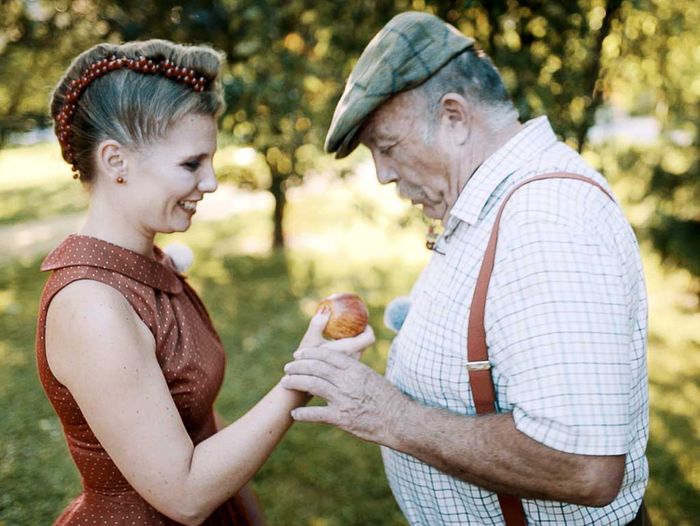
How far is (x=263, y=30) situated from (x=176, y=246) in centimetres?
180

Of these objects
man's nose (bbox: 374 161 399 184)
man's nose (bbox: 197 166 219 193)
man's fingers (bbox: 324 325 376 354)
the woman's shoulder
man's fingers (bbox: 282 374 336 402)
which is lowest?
man's fingers (bbox: 282 374 336 402)

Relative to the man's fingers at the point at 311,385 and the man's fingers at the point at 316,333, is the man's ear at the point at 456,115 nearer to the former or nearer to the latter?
the man's fingers at the point at 316,333

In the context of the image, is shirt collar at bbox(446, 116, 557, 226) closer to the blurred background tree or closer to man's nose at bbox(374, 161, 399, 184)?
man's nose at bbox(374, 161, 399, 184)

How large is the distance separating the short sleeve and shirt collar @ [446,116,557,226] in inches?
11.6

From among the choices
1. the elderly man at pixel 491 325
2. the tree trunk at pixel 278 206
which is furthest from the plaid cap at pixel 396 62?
the tree trunk at pixel 278 206

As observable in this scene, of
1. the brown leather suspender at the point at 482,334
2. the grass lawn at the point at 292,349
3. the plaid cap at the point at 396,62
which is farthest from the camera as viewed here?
the grass lawn at the point at 292,349

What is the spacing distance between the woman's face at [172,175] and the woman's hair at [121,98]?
0.10ft

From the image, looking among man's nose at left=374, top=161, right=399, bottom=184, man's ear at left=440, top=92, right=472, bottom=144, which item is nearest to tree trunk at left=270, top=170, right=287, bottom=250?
man's nose at left=374, top=161, right=399, bottom=184

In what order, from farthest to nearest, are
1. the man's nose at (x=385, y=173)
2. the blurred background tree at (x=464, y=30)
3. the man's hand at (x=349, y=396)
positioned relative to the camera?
the blurred background tree at (x=464, y=30) < the man's nose at (x=385, y=173) < the man's hand at (x=349, y=396)

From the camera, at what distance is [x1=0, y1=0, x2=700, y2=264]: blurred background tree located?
288cm

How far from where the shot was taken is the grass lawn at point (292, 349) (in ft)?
13.5

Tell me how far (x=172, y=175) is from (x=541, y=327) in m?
1.10

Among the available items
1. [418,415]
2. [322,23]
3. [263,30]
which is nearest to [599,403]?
[418,415]

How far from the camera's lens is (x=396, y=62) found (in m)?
1.85
